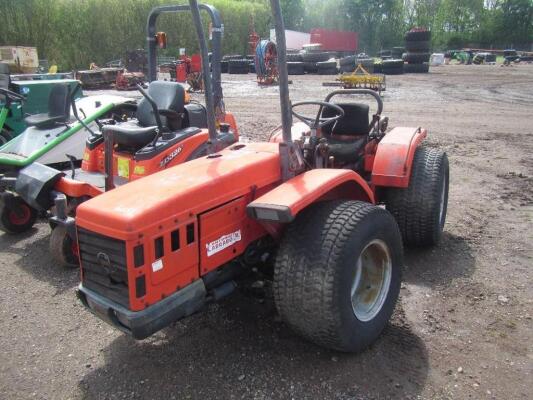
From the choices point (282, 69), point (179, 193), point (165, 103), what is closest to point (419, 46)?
point (165, 103)

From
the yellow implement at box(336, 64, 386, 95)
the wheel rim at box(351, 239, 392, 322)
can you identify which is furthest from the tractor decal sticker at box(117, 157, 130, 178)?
the yellow implement at box(336, 64, 386, 95)

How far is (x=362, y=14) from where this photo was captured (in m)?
50.7

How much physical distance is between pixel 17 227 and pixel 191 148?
1.91 m

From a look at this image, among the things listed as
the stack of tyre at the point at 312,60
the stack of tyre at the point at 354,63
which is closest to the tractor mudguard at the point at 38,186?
the stack of tyre at the point at 354,63

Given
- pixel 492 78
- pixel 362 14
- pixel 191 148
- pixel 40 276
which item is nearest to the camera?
pixel 40 276

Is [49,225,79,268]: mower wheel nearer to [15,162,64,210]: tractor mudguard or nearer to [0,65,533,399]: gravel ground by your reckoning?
[0,65,533,399]: gravel ground

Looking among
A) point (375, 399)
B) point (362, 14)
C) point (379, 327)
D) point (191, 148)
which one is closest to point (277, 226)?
point (379, 327)

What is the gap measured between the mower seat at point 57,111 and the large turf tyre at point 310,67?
58.7 ft

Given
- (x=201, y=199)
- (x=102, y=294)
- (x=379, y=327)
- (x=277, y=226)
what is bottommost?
(x=379, y=327)

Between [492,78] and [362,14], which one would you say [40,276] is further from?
[362,14]

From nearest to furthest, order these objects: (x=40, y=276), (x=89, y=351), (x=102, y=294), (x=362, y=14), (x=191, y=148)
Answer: (x=102, y=294) < (x=89, y=351) < (x=40, y=276) < (x=191, y=148) < (x=362, y=14)

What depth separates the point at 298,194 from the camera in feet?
7.76

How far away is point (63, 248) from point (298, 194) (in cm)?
226

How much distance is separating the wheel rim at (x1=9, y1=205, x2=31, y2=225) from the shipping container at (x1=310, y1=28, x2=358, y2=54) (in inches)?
1414
